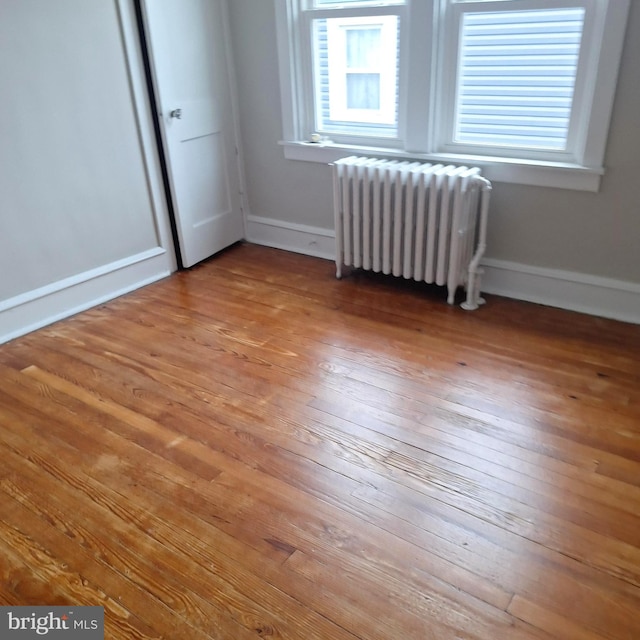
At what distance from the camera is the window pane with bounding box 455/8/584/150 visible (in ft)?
8.61

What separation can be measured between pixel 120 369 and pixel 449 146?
6.69ft

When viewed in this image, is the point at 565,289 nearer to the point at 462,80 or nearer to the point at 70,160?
the point at 462,80

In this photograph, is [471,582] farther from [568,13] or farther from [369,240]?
[568,13]

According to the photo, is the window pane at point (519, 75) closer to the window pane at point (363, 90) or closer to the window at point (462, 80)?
the window at point (462, 80)

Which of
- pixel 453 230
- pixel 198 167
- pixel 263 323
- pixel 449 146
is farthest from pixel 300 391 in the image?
pixel 198 167

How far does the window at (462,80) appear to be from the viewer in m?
2.60

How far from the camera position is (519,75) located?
9.04 feet

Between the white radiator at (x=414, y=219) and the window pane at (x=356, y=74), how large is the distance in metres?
0.26

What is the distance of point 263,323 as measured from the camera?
9.77 feet

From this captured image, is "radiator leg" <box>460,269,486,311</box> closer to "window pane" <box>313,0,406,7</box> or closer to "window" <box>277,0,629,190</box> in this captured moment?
"window" <box>277,0,629,190</box>

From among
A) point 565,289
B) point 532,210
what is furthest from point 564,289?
point 532,210

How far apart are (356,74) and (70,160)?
1.63 m

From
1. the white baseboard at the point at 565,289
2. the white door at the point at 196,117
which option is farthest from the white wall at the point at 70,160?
the white baseboard at the point at 565,289

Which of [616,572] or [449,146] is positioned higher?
[449,146]
